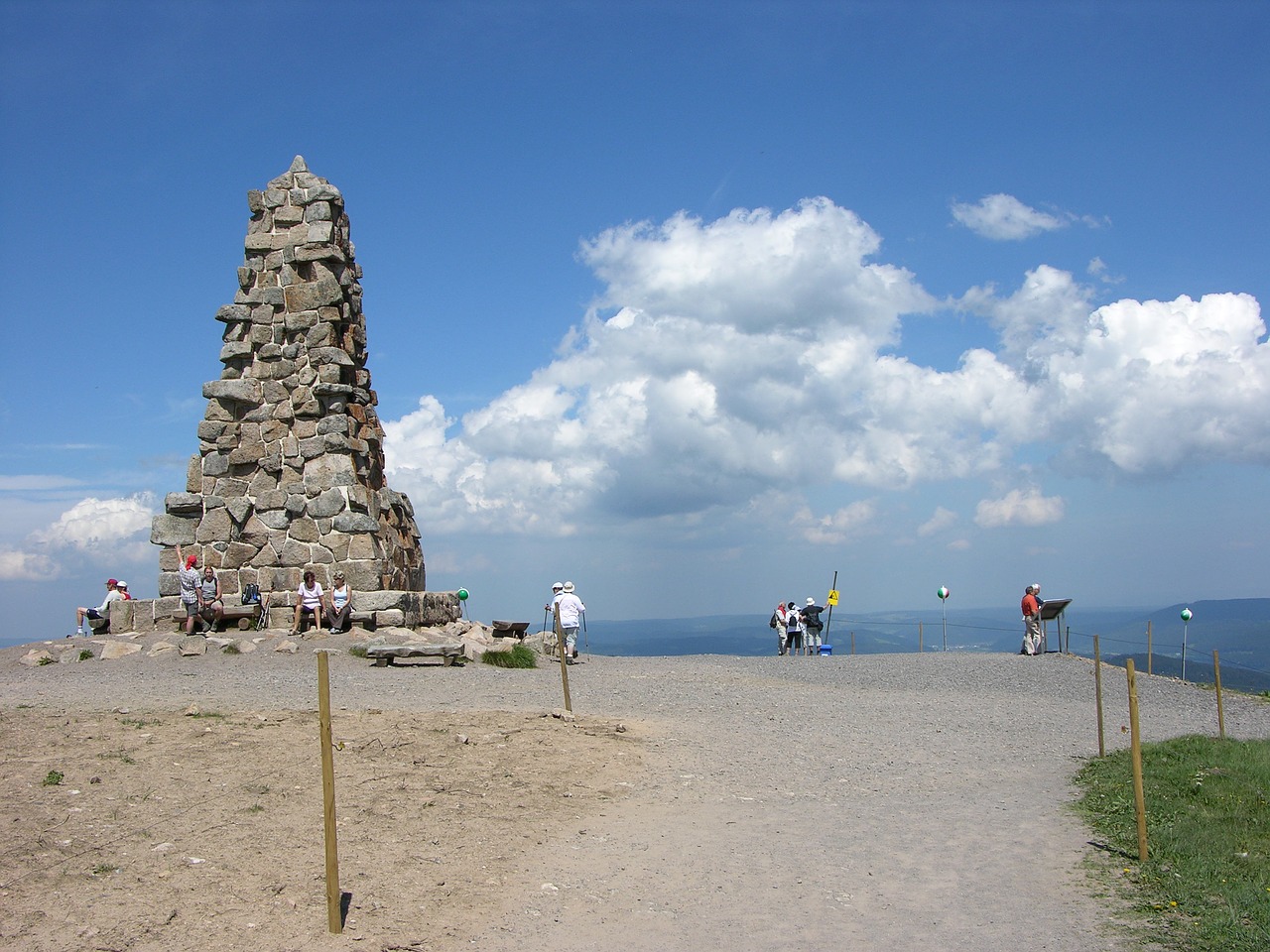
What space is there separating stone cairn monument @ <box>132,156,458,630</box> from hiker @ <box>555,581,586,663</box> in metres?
2.50

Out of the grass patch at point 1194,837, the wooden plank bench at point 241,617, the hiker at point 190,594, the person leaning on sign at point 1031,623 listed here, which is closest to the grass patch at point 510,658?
the wooden plank bench at point 241,617

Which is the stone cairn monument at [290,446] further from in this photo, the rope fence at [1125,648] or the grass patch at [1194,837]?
the grass patch at [1194,837]

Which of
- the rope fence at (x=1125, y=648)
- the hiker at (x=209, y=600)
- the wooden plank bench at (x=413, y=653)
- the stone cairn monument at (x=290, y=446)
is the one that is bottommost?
the rope fence at (x=1125, y=648)

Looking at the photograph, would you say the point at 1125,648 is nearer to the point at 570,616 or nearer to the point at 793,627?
the point at 793,627

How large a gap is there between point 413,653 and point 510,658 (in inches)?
68.0

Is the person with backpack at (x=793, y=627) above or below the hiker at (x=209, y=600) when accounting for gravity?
below

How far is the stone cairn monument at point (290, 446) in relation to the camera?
18703 millimetres

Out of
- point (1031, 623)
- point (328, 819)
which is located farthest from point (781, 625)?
point (328, 819)

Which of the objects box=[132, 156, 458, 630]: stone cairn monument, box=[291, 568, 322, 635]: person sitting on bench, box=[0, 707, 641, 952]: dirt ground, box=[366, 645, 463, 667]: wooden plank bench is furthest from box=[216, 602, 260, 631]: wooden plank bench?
box=[0, 707, 641, 952]: dirt ground

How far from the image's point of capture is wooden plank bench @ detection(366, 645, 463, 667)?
51.9ft

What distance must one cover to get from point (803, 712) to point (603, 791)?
553 centimetres

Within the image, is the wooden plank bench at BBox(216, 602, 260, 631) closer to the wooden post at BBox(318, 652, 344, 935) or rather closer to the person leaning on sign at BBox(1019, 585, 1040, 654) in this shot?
the wooden post at BBox(318, 652, 344, 935)

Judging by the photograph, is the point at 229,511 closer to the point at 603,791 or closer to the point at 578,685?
the point at 578,685

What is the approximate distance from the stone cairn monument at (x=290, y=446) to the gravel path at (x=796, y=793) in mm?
2603
